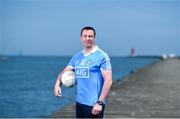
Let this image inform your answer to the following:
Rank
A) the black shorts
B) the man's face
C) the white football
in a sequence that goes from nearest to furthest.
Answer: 1. the man's face
2. the black shorts
3. the white football

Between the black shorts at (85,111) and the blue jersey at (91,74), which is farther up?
the blue jersey at (91,74)

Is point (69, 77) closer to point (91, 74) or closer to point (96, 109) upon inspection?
point (91, 74)

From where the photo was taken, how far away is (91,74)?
551 centimetres

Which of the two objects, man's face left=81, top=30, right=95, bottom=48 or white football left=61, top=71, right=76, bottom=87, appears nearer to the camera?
man's face left=81, top=30, right=95, bottom=48

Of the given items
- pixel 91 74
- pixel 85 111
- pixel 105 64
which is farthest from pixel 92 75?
pixel 85 111

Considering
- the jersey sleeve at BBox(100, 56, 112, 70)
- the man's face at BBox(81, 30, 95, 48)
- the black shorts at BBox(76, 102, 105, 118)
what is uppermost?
the man's face at BBox(81, 30, 95, 48)

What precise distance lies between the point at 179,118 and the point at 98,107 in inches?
202

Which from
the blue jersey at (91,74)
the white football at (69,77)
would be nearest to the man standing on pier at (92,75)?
the blue jersey at (91,74)

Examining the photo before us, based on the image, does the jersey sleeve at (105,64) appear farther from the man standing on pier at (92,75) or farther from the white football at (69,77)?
the white football at (69,77)

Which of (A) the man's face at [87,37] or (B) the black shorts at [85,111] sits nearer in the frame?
(A) the man's face at [87,37]

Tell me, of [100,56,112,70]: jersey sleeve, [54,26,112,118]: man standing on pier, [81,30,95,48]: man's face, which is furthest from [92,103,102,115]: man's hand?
[81,30,95,48]: man's face

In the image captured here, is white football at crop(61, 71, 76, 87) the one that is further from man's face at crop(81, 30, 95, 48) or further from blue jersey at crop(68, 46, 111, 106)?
man's face at crop(81, 30, 95, 48)

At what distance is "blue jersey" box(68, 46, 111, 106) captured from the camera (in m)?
5.51

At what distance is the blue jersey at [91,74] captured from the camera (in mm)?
5508
